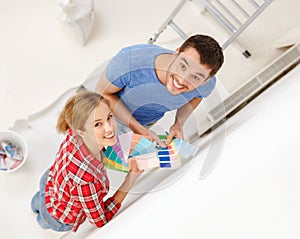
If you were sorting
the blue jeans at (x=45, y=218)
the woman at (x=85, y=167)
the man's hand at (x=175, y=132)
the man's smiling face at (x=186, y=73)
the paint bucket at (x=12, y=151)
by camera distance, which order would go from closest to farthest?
the man's smiling face at (x=186, y=73) < the woman at (x=85, y=167) < the man's hand at (x=175, y=132) < the blue jeans at (x=45, y=218) < the paint bucket at (x=12, y=151)

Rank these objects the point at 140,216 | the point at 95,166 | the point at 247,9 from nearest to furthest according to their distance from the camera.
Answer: the point at 140,216 < the point at 95,166 < the point at 247,9

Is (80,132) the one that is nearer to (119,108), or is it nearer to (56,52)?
(119,108)

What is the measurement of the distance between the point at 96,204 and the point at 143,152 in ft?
0.60

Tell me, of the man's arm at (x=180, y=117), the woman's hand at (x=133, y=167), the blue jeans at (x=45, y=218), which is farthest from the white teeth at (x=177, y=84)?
the blue jeans at (x=45, y=218)

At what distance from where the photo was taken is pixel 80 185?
3.16 feet

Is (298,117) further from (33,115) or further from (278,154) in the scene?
(33,115)

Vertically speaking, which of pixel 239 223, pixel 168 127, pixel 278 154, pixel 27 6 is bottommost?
pixel 27 6

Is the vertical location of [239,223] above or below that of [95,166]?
above

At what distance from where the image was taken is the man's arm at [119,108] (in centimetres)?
95

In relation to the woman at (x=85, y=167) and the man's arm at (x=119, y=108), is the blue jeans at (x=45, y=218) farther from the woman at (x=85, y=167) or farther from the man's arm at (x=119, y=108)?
the man's arm at (x=119, y=108)

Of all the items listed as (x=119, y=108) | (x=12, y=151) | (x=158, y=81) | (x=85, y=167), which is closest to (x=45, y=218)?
(x=12, y=151)

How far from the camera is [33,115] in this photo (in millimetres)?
1549

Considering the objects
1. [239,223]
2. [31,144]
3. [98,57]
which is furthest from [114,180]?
[98,57]

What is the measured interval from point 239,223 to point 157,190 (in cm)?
40
